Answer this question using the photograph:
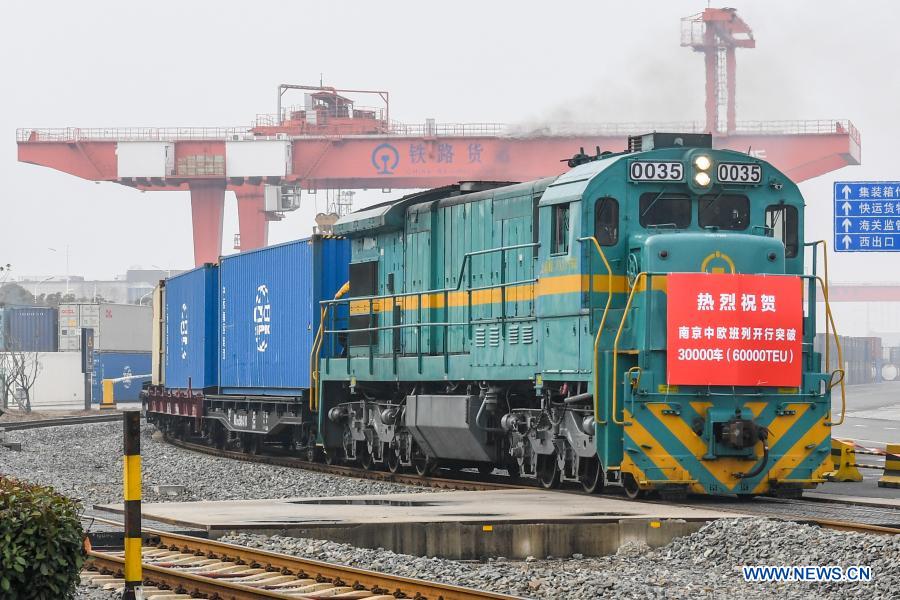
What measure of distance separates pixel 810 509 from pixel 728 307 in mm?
2152

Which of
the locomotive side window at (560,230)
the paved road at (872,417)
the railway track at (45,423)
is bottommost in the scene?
the paved road at (872,417)

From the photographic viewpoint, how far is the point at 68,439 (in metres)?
34.6

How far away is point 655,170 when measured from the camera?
14383 mm

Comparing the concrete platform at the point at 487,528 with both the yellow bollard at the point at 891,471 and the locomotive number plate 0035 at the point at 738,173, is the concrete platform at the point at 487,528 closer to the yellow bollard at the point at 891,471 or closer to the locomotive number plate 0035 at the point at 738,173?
the locomotive number plate 0035 at the point at 738,173

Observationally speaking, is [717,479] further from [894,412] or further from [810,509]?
[894,412]

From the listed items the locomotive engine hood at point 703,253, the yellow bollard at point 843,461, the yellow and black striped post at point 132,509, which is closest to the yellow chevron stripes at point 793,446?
the locomotive engine hood at point 703,253

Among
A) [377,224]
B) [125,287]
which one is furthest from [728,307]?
[125,287]

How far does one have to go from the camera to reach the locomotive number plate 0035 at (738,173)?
1454 centimetres

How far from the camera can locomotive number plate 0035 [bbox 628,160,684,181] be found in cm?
1436

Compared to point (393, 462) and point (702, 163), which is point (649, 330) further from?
point (393, 462)

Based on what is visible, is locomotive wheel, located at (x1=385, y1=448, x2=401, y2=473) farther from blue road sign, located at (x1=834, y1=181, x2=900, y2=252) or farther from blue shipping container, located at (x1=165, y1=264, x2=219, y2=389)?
blue shipping container, located at (x1=165, y1=264, x2=219, y2=389)

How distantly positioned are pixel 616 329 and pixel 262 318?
11.3 m

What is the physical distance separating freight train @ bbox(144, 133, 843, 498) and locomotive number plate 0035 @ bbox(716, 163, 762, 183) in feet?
0.06

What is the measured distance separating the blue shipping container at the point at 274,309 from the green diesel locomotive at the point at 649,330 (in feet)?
16.7
